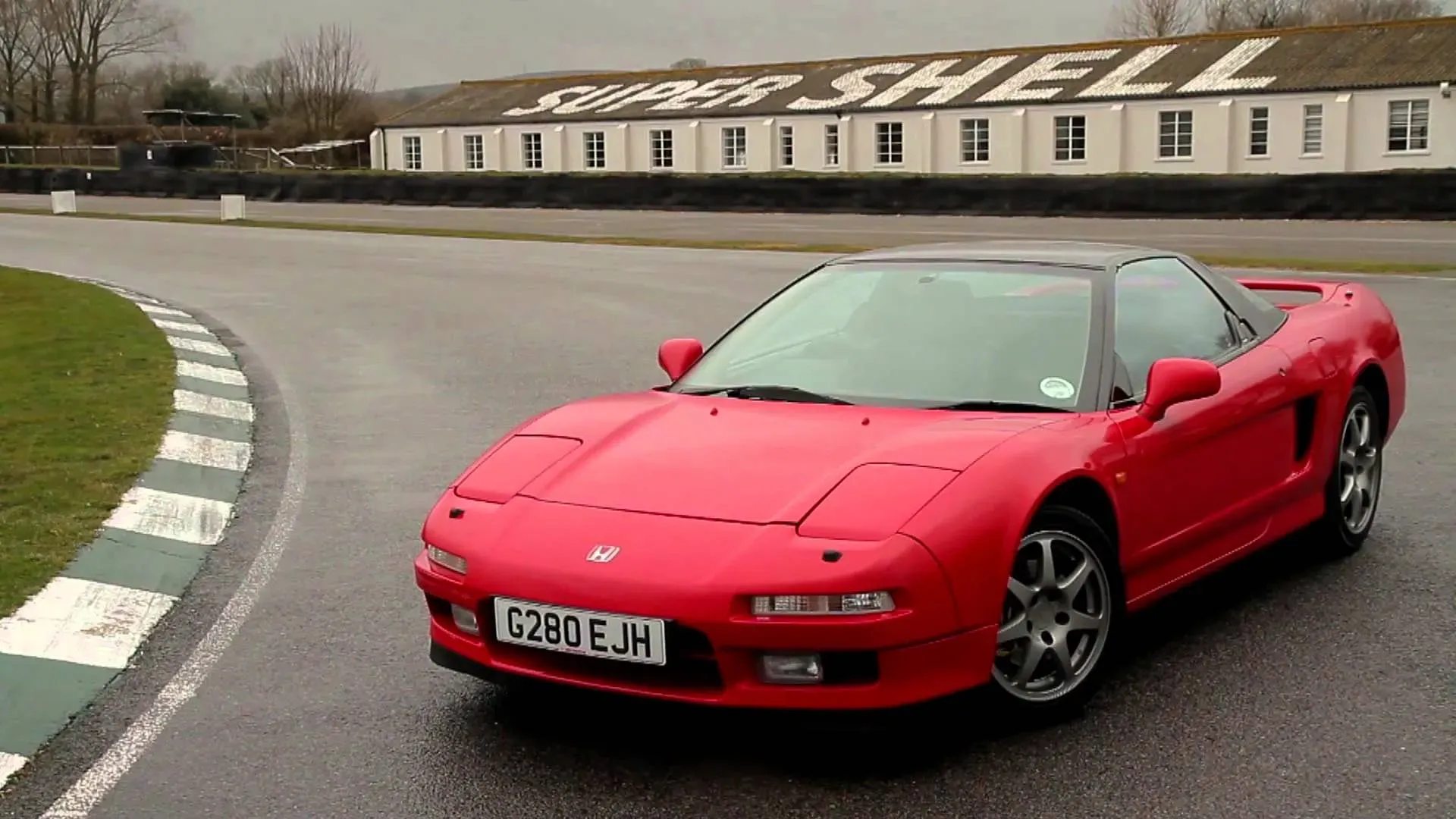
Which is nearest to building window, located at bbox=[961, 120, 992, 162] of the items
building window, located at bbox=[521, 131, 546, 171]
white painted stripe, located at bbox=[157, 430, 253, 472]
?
building window, located at bbox=[521, 131, 546, 171]

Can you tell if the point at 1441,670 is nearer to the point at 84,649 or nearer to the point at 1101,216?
the point at 84,649

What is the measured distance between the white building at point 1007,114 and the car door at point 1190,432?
1778 inches

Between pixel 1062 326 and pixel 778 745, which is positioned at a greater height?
pixel 1062 326

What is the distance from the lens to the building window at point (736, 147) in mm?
62500

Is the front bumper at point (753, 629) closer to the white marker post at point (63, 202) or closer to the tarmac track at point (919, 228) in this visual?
the tarmac track at point (919, 228)

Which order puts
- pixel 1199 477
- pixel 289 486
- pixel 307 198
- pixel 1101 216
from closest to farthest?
pixel 1199 477
pixel 289 486
pixel 1101 216
pixel 307 198

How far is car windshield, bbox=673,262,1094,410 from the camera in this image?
5.12m

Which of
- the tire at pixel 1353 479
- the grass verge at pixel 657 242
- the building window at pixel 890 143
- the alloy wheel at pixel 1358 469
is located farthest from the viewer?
the building window at pixel 890 143

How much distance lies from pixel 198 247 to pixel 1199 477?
2571 cm

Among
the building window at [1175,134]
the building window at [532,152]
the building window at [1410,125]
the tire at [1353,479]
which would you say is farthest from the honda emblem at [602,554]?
the building window at [532,152]

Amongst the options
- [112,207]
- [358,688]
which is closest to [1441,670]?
[358,688]

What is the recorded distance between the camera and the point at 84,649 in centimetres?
541

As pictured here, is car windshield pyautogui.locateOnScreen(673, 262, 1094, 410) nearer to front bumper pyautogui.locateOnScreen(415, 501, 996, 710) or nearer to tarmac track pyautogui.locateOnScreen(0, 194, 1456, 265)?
front bumper pyautogui.locateOnScreen(415, 501, 996, 710)

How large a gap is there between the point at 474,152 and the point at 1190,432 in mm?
68064
